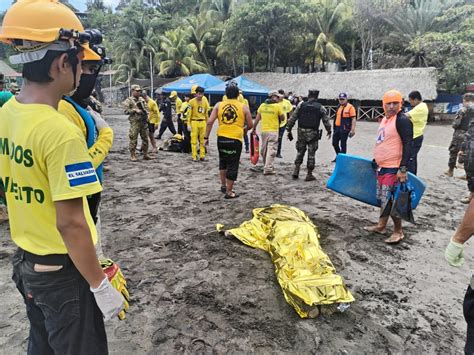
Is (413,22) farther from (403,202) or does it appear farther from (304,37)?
(403,202)

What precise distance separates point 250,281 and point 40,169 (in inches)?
91.7

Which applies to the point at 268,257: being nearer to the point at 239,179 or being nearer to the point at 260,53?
the point at 239,179

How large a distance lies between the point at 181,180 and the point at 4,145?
5469 millimetres

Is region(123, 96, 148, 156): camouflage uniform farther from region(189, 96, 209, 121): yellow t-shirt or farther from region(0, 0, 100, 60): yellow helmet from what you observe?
region(0, 0, 100, 60): yellow helmet

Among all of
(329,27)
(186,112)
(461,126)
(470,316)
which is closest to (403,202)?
(470,316)

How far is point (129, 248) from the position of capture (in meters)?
3.85

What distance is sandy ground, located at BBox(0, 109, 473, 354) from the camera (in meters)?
2.48

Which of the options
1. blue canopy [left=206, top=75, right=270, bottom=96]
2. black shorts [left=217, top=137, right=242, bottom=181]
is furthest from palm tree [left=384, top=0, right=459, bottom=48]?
black shorts [left=217, top=137, right=242, bottom=181]

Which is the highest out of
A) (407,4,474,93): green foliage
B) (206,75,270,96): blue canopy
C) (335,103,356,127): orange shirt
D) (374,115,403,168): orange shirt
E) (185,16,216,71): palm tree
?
(185,16,216,71): palm tree

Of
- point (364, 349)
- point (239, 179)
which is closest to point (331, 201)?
point (239, 179)

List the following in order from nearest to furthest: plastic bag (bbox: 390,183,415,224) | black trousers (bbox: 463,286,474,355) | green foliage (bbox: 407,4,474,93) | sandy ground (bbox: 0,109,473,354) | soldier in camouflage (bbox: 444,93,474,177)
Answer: black trousers (bbox: 463,286,474,355) → sandy ground (bbox: 0,109,473,354) → plastic bag (bbox: 390,183,415,224) → soldier in camouflage (bbox: 444,93,474,177) → green foliage (bbox: 407,4,474,93)

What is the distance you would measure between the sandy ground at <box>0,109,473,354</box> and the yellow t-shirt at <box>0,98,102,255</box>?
4.54ft

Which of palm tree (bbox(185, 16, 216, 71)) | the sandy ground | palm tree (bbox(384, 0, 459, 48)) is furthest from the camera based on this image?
palm tree (bbox(185, 16, 216, 71))

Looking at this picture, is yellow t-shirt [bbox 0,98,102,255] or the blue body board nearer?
yellow t-shirt [bbox 0,98,102,255]
